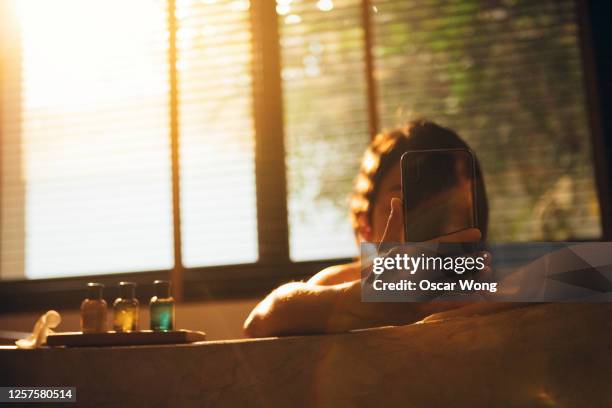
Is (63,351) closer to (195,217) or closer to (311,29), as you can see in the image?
(195,217)

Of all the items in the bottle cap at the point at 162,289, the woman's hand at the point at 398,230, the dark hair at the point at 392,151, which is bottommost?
the bottle cap at the point at 162,289

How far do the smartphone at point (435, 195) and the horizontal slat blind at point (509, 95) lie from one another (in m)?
1.03

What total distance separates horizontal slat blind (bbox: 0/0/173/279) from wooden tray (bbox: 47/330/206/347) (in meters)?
1.07

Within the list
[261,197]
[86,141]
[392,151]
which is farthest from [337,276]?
[86,141]

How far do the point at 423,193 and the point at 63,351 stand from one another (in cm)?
54

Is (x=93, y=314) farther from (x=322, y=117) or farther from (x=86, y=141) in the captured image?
A: (x=86, y=141)

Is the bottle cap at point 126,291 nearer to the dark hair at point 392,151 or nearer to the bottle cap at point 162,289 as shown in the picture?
the bottle cap at point 162,289

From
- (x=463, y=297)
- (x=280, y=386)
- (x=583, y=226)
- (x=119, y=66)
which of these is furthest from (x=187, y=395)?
(x=119, y=66)

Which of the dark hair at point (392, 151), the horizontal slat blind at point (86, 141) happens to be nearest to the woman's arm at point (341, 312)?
the dark hair at point (392, 151)

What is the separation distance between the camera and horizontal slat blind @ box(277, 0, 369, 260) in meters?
1.92

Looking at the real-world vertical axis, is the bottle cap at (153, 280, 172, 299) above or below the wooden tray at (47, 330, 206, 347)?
above

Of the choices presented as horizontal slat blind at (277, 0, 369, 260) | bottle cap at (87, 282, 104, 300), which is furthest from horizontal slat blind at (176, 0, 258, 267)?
bottle cap at (87, 282, 104, 300)

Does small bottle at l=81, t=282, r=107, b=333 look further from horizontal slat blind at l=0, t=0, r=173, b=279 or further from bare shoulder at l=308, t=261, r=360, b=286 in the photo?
horizontal slat blind at l=0, t=0, r=173, b=279

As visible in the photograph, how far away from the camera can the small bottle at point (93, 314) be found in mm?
A: 974
